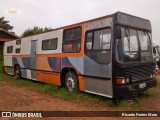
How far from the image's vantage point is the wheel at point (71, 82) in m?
10.0

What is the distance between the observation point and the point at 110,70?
8.02 meters

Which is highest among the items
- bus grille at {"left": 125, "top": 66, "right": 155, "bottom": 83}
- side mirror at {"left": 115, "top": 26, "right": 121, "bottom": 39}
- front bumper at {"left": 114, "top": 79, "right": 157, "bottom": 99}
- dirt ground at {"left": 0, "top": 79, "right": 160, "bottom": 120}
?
side mirror at {"left": 115, "top": 26, "right": 121, "bottom": 39}

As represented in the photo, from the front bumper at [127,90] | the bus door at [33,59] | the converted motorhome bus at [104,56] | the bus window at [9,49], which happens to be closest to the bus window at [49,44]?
the converted motorhome bus at [104,56]

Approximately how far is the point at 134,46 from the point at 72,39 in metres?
2.65

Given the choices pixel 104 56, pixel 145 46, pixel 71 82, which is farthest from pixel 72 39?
pixel 145 46

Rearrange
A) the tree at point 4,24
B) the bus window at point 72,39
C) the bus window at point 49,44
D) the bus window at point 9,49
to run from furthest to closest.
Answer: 1. the tree at point 4,24
2. the bus window at point 9,49
3. the bus window at point 49,44
4. the bus window at point 72,39

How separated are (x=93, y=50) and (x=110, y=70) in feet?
3.89

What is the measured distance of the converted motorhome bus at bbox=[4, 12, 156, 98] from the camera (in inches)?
316

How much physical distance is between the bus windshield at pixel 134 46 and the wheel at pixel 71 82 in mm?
2529

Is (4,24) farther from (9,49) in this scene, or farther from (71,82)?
(71,82)

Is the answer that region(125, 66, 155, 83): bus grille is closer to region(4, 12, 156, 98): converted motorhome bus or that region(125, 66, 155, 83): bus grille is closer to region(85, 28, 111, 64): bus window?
region(4, 12, 156, 98): converted motorhome bus

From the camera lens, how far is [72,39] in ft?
33.4

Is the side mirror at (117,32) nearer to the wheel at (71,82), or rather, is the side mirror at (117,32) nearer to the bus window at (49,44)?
the wheel at (71,82)

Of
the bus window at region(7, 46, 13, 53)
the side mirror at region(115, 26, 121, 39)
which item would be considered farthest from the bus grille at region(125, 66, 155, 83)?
the bus window at region(7, 46, 13, 53)
